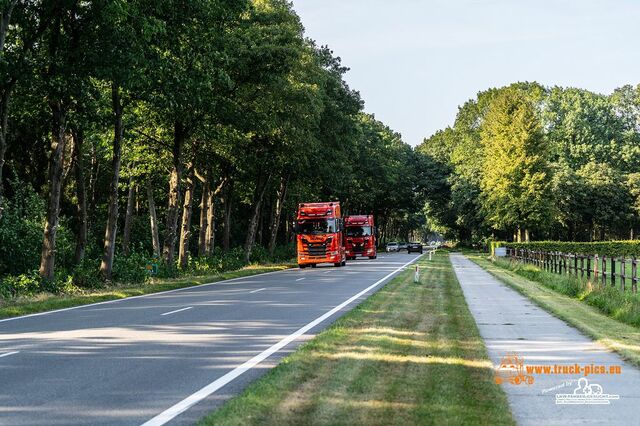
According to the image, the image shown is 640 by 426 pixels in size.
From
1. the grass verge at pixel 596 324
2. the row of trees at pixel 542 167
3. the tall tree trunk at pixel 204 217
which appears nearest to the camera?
the grass verge at pixel 596 324

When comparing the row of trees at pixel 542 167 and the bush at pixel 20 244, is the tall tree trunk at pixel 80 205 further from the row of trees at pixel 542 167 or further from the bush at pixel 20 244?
the row of trees at pixel 542 167

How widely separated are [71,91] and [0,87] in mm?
1978

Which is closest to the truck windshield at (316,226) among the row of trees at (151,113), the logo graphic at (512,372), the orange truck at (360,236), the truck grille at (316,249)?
the truck grille at (316,249)

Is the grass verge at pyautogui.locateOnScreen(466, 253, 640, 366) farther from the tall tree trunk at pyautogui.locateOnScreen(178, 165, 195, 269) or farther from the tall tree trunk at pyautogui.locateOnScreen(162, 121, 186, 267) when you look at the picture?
the tall tree trunk at pyautogui.locateOnScreen(178, 165, 195, 269)

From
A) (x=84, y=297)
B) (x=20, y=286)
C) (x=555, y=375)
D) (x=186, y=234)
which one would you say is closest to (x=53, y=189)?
(x=20, y=286)

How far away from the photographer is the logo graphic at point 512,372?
853 cm

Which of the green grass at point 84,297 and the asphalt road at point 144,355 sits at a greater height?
the asphalt road at point 144,355

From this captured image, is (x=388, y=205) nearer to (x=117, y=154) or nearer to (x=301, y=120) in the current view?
(x=301, y=120)

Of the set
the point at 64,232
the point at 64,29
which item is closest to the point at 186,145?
the point at 64,232

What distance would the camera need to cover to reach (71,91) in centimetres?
2095

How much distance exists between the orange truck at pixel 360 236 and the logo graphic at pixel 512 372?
172 feet

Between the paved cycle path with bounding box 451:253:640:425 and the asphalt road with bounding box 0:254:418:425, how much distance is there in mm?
3032

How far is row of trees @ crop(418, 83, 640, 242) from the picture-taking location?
76.7 m

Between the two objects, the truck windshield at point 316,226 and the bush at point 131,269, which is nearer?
the bush at point 131,269
